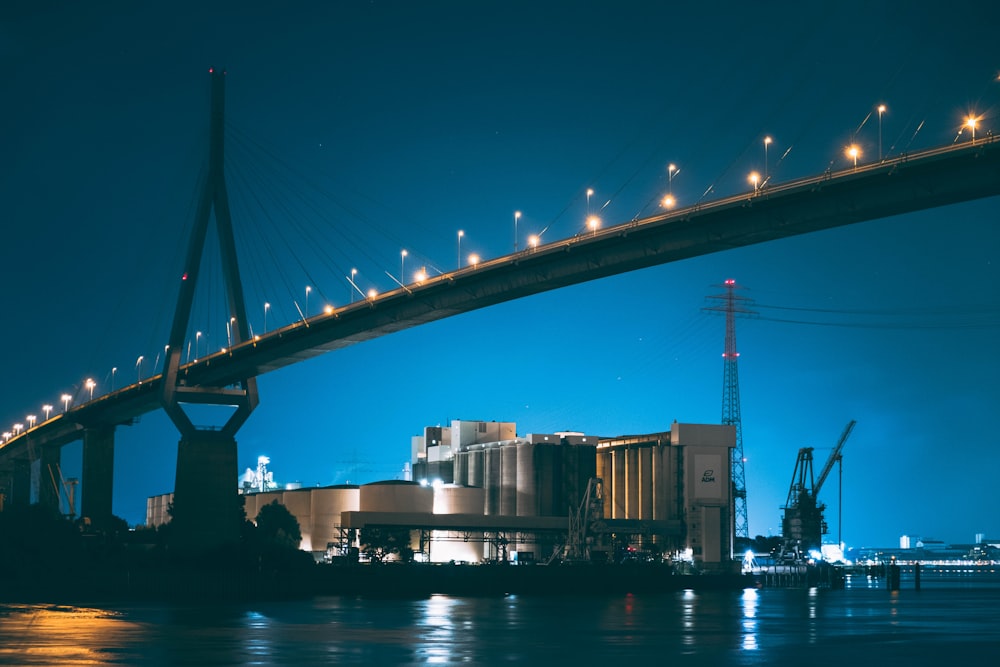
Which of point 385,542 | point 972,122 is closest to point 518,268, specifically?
point 972,122

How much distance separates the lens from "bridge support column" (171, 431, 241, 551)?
10731 centimetres

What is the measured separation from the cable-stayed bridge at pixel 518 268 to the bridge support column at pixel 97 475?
14 cm

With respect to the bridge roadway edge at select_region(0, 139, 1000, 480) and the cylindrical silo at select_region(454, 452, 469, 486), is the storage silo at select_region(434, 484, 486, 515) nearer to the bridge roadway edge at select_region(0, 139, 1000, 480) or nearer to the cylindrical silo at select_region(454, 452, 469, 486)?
the cylindrical silo at select_region(454, 452, 469, 486)

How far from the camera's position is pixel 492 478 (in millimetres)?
179500

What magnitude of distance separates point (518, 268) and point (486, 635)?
38.5 m

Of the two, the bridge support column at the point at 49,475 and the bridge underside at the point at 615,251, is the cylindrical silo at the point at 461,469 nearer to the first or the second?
the bridge support column at the point at 49,475

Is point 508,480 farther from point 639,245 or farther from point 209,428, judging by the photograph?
point 639,245

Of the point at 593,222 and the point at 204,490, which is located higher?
the point at 593,222

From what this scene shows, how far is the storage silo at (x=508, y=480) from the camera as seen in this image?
172m

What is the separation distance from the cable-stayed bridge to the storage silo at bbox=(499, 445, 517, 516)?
5262cm

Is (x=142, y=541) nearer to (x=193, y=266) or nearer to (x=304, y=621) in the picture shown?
(x=193, y=266)

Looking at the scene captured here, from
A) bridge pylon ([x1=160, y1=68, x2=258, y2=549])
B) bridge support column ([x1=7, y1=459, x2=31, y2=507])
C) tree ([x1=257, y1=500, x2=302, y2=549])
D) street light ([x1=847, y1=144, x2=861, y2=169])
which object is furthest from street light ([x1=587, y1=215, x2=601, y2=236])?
bridge support column ([x1=7, y1=459, x2=31, y2=507])

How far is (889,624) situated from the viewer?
6825 cm

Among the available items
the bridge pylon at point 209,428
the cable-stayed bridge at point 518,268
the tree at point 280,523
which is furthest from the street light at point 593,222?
the tree at point 280,523
